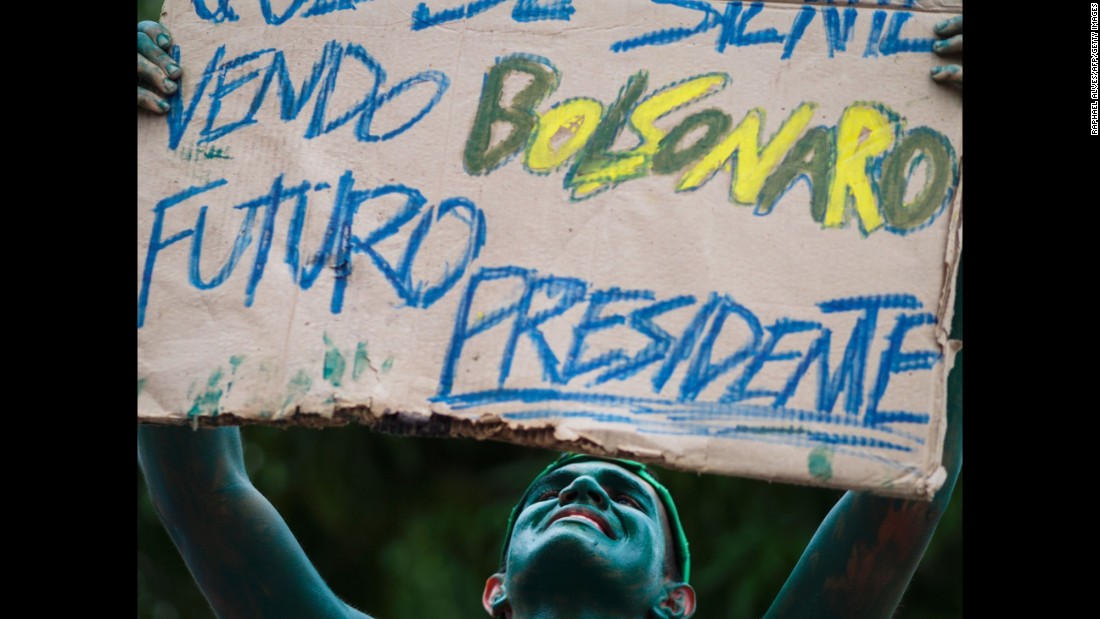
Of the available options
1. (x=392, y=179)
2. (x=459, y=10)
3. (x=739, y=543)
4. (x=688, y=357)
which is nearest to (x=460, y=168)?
(x=392, y=179)

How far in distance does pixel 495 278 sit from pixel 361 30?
0.62 metres

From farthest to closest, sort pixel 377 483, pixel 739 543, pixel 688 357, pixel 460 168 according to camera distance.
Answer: pixel 377 483 < pixel 739 543 < pixel 460 168 < pixel 688 357

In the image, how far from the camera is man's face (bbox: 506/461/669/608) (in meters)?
3.48

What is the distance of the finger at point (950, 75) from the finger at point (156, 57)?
1.48m

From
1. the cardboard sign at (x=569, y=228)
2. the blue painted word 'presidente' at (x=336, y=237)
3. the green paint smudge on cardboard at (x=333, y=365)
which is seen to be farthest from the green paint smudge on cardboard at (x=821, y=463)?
the green paint smudge on cardboard at (x=333, y=365)

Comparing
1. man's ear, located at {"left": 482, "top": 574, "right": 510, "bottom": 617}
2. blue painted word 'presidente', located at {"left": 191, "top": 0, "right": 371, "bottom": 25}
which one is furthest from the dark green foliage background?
blue painted word 'presidente', located at {"left": 191, "top": 0, "right": 371, "bottom": 25}

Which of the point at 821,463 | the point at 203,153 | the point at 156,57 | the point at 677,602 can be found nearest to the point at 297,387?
the point at 203,153

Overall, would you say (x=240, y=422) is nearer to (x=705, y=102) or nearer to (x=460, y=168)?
(x=460, y=168)

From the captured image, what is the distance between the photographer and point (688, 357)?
9.21 feet

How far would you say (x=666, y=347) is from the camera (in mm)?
2816

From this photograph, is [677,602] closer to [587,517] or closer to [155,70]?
[587,517]

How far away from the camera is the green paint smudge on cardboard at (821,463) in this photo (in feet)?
8.90

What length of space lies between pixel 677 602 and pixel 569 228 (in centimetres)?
121

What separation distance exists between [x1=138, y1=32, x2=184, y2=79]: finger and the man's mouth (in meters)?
1.29
